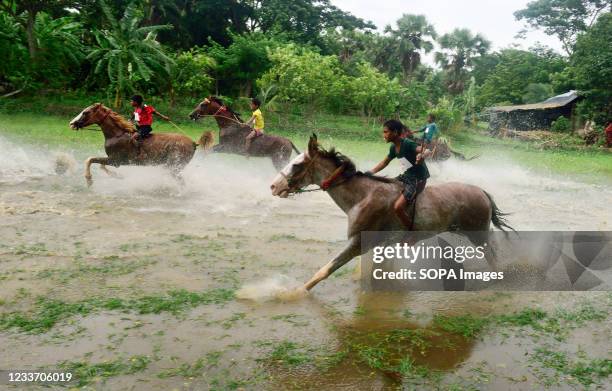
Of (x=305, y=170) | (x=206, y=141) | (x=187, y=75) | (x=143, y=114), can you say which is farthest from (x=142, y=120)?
(x=187, y=75)

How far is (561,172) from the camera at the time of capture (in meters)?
19.8

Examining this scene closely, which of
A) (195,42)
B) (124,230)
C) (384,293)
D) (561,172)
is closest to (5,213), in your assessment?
(124,230)

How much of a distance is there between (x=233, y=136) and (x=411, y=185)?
7.83 m

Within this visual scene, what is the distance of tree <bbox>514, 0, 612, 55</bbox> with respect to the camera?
50719mm

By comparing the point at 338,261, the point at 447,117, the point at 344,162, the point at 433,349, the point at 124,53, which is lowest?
the point at 433,349

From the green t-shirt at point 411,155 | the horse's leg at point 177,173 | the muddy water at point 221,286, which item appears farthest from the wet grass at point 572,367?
the horse's leg at point 177,173

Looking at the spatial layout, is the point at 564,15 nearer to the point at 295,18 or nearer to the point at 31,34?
the point at 295,18

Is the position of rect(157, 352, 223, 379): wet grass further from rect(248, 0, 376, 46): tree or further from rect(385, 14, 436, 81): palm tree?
rect(385, 14, 436, 81): palm tree

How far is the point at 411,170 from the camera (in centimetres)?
626

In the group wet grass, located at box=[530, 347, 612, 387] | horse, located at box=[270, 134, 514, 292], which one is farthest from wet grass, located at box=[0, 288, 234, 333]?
wet grass, located at box=[530, 347, 612, 387]

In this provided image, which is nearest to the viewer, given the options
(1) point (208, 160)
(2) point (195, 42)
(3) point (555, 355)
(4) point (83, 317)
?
(3) point (555, 355)

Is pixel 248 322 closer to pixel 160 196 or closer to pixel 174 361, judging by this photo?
pixel 174 361

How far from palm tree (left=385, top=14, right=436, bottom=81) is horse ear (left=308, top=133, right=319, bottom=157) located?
162 ft

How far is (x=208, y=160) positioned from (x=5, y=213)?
25.6 feet
